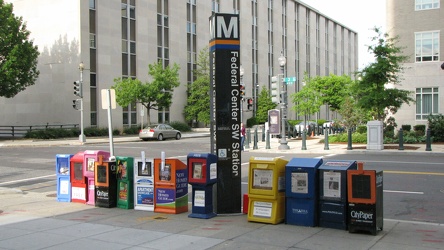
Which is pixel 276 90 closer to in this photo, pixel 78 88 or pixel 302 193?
pixel 78 88

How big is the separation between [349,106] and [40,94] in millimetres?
28817

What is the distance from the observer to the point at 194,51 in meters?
55.6

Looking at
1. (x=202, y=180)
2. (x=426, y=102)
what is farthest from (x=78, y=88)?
(x=202, y=180)

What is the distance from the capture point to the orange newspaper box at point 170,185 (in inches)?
346

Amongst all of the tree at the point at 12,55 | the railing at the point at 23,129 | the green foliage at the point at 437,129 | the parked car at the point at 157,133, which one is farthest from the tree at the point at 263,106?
the green foliage at the point at 437,129

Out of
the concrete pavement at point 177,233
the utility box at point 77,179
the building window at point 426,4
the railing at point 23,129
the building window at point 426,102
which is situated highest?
the building window at point 426,4

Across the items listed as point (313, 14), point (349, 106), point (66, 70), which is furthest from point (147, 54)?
point (313, 14)

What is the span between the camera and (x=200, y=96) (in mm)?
52156

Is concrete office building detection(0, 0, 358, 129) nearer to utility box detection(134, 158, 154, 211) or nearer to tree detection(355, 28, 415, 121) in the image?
tree detection(355, 28, 415, 121)

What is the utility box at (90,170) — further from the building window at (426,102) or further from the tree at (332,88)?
the tree at (332,88)

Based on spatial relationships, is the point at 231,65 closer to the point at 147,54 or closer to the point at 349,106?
the point at 349,106

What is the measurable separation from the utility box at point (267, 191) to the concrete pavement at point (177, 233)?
185 mm

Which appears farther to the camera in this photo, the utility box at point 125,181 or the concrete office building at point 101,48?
the concrete office building at point 101,48

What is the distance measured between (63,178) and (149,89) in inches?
1220
